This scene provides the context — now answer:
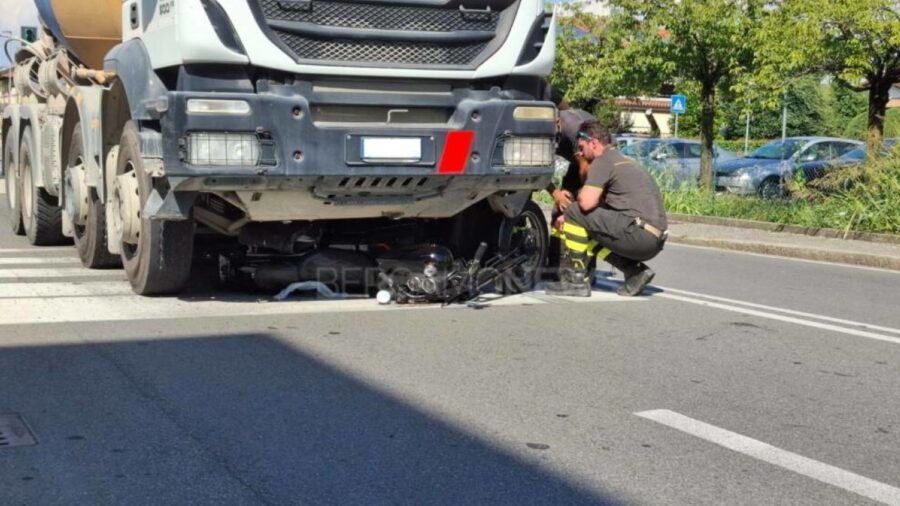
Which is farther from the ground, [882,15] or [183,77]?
[882,15]

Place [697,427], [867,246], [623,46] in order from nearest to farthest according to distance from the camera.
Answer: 1. [697,427]
2. [867,246]
3. [623,46]

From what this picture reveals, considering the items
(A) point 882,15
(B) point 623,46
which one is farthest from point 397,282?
(B) point 623,46

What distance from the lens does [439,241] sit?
28.6 feet

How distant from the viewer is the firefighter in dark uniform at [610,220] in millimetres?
8391

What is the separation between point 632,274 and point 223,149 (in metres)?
3.53

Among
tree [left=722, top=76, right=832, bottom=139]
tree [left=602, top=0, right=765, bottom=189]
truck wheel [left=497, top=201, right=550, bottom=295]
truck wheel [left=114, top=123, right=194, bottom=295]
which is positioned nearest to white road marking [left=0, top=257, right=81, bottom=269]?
truck wheel [left=114, top=123, right=194, bottom=295]

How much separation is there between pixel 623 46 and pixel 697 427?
17630mm

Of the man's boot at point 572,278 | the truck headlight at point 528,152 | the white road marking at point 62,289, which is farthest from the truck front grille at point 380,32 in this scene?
the white road marking at point 62,289

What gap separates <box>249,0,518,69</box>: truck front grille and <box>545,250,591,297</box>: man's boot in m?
2.03

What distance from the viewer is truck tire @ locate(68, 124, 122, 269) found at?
344 inches

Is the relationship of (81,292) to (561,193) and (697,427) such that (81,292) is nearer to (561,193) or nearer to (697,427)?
(561,193)

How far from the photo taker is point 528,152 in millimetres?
7371

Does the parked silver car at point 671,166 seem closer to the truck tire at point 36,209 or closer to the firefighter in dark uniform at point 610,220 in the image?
the firefighter in dark uniform at point 610,220

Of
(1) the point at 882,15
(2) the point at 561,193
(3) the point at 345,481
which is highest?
(1) the point at 882,15
